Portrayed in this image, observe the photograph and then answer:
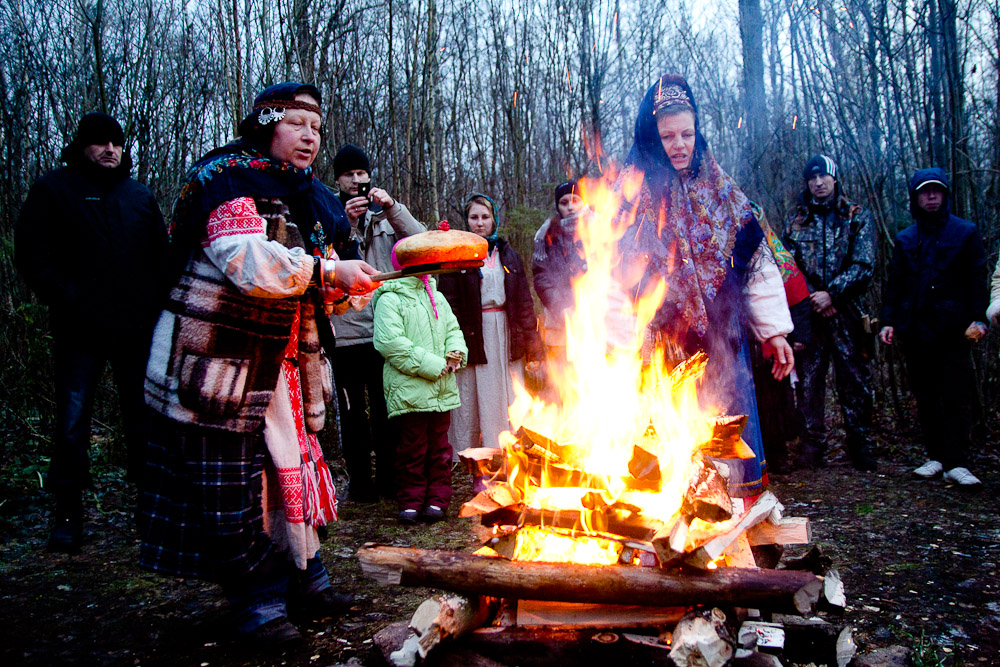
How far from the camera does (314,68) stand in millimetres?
7438

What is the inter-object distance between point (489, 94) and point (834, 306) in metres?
8.68

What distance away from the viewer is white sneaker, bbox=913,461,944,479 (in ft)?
17.4

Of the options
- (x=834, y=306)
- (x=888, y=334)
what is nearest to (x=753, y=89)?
(x=834, y=306)

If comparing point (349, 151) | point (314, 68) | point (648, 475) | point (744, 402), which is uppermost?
point (314, 68)

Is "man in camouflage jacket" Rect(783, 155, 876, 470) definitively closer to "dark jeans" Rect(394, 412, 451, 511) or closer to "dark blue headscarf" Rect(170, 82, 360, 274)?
"dark jeans" Rect(394, 412, 451, 511)

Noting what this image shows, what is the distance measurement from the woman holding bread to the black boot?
2.82 metres

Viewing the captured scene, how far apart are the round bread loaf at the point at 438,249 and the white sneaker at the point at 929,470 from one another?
4.50 meters

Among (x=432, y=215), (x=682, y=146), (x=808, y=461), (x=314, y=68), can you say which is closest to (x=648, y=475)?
(x=682, y=146)

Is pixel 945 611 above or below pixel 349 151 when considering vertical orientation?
below

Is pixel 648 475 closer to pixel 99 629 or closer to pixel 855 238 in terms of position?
pixel 99 629

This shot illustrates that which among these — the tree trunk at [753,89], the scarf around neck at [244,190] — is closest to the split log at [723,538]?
the scarf around neck at [244,190]

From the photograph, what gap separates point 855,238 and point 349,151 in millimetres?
4222

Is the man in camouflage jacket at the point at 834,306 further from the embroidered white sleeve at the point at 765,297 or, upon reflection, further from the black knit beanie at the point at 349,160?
the black knit beanie at the point at 349,160

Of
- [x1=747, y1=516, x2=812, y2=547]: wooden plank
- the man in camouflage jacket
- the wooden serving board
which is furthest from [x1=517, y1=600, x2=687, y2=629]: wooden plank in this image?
the man in camouflage jacket
